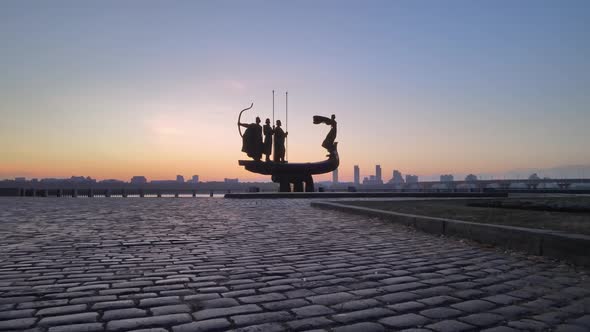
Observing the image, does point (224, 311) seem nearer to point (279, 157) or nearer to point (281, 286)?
point (281, 286)

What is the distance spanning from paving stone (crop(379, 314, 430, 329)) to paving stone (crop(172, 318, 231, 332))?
3.91 ft

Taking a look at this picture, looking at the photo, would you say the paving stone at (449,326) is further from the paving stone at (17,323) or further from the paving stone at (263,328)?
the paving stone at (17,323)

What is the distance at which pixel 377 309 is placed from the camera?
3391 mm

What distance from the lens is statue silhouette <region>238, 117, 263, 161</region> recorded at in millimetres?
26172

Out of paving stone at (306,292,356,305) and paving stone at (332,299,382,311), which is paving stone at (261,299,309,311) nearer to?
paving stone at (306,292,356,305)

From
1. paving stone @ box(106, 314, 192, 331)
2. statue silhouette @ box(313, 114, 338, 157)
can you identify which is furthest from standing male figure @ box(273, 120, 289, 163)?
paving stone @ box(106, 314, 192, 331)

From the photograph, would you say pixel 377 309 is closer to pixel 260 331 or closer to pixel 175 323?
pixel 260 331

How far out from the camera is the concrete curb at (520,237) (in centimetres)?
518

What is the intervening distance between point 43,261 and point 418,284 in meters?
4.77

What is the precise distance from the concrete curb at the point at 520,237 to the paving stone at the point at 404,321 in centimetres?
→ 315

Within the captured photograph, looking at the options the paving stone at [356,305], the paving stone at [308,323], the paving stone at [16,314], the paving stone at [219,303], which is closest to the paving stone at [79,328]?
the paving stone at [16,314]

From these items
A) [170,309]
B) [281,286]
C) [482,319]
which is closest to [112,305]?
[170,309]

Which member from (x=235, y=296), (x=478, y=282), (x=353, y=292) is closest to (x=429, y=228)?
(x=478, y=282)

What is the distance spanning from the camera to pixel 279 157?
27.5m
